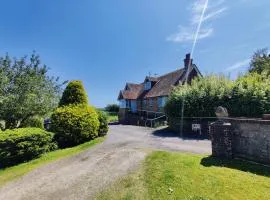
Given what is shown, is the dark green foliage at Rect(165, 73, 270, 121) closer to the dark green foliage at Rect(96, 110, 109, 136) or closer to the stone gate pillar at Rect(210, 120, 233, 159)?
the dark green foliage at Rect(96, 110, 109, 136)

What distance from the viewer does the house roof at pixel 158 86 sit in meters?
33.1

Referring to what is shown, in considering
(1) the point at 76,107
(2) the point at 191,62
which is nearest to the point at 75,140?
(1) the point at 76,107

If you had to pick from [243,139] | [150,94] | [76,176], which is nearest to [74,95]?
[76,176]

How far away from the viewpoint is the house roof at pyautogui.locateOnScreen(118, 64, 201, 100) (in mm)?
33062

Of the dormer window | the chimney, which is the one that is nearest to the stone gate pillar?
the chimney

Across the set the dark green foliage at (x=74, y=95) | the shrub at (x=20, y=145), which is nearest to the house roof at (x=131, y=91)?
the dark green foliage at (x=74, y=95)

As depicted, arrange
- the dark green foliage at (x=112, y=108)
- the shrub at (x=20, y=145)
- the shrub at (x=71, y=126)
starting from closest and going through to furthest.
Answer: the shrub at (x=20, y=145), the shrub at (x=71, y=126), the dark green foliage at (x=112, y=108)

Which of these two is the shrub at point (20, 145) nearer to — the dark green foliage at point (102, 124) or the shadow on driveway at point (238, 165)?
the dark green foliage at point (102, 124)

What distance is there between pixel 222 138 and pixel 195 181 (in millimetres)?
2724

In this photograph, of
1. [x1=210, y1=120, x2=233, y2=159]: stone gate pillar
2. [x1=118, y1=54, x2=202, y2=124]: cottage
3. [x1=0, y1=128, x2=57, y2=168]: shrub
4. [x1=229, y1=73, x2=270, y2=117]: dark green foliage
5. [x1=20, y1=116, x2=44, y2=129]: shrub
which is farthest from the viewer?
[x1=118, y1=54, x2=202, y2=124]: cottage

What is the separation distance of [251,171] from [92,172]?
6.20m

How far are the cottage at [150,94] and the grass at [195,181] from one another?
19176 mm

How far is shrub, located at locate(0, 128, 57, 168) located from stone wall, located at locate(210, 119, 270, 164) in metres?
10.2

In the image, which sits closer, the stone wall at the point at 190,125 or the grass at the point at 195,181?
the grass at the point at 195,181
